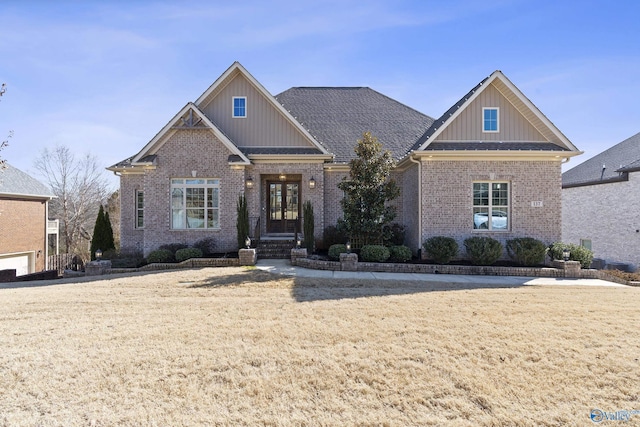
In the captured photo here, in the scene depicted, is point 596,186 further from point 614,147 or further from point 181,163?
point 181,163

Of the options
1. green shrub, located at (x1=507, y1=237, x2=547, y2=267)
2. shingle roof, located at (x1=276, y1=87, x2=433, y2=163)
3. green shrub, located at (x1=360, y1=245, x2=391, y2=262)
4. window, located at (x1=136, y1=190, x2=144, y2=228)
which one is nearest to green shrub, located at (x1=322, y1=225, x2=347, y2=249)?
green shrub, located at (x1=360, y1=245, x2=391, y2=262)

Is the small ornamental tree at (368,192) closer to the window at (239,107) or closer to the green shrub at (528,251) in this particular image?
the green shrub at (528,251)

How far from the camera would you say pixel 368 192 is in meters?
12.8

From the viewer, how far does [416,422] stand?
3250 millimetres

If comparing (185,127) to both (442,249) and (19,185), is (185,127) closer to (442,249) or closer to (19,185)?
(442,249)

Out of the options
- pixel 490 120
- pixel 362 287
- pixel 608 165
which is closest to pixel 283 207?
pixel 362 287

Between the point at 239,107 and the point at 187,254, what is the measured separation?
22.2ft

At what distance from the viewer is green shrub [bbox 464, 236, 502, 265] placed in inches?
470

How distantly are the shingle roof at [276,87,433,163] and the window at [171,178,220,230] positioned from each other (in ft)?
18.9

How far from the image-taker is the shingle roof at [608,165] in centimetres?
A: 1775

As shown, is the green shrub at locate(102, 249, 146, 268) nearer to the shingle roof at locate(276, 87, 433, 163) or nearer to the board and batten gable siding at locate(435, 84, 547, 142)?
the shingle roof at locate(276, 87, 433, 163)

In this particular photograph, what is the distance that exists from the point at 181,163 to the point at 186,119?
1816mm

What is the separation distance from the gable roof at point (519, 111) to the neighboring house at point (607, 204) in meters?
7.13

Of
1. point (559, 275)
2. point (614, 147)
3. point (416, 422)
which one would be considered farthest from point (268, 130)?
point (614, 147)
